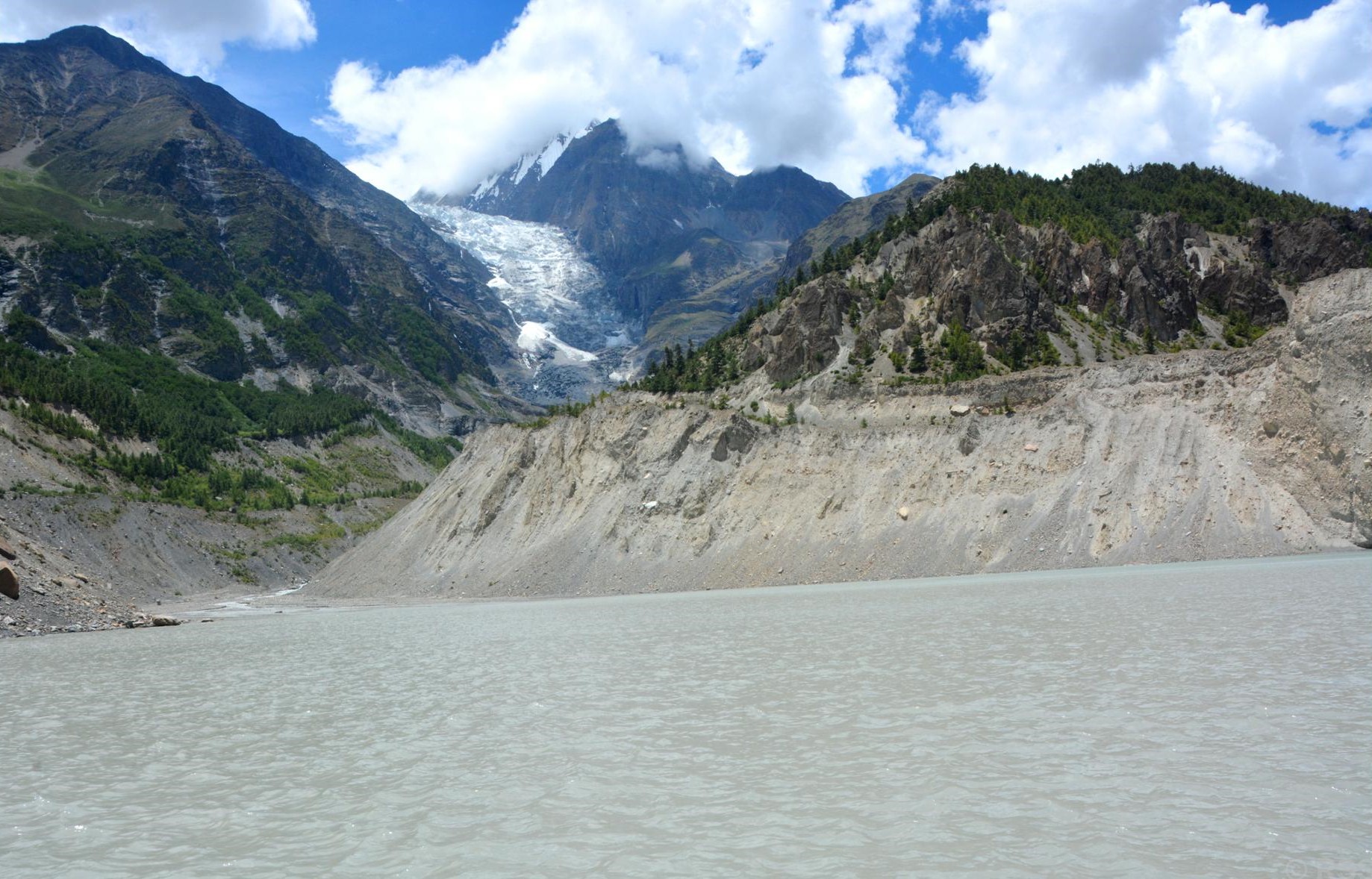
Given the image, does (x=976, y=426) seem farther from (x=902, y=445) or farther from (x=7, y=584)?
(x=7, y=584)

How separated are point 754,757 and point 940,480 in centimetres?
5602

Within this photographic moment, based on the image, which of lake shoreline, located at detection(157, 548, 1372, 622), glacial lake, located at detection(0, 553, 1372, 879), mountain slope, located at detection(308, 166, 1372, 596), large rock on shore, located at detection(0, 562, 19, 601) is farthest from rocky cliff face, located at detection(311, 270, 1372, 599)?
large rock on shore, located at detection(0, 562, 19, 601)

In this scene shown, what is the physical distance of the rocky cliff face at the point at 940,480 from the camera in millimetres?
56094

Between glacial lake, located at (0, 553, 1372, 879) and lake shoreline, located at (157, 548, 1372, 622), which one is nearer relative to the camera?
glacial lake, located at (0, 553, 1372, 879)

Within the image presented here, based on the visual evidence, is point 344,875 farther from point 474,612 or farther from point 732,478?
point 732,478

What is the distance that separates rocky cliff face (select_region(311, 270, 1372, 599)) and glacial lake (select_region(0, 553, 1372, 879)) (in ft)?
101

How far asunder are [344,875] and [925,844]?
641 cm

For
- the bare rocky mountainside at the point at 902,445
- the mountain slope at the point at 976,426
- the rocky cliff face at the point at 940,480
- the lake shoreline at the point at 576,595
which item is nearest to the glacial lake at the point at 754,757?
the lake shoreline at the point at 576,595

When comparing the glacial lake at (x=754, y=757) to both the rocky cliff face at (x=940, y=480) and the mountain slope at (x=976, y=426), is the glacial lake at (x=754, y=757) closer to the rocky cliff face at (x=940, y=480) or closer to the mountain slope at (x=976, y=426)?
the rocky cliff face at (x=940, y=480)

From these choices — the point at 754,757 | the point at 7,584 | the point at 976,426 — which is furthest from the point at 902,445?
the point at 754,757

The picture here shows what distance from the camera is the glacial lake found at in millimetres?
9922

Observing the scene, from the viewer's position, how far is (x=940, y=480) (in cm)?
6700

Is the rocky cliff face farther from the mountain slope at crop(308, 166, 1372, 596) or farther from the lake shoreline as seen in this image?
the lake shoreline

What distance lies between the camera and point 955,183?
110 metres
